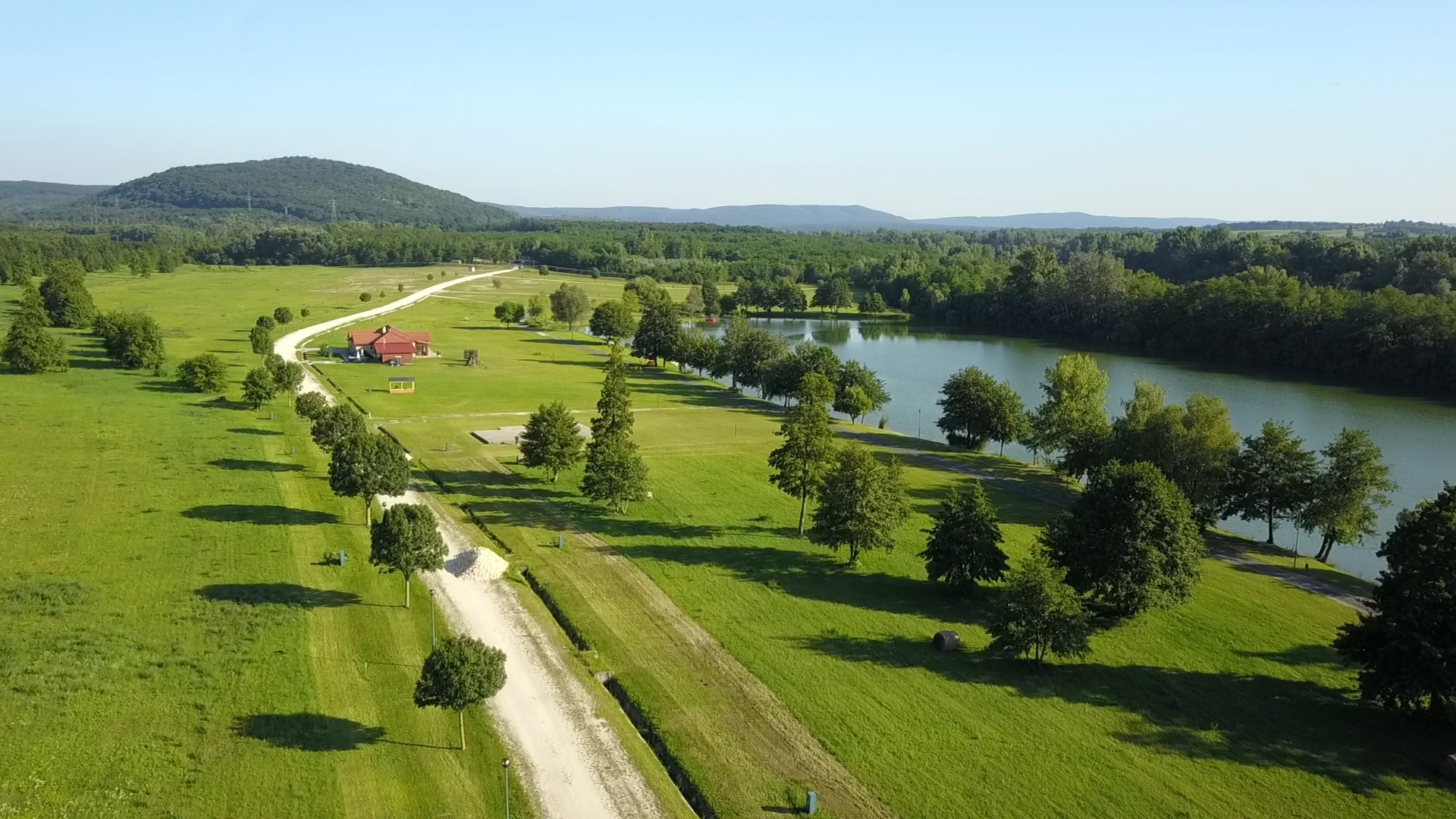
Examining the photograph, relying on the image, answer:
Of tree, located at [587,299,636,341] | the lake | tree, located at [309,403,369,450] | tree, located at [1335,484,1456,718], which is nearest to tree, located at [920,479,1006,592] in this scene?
tree, located at [1335,484,1456,718]

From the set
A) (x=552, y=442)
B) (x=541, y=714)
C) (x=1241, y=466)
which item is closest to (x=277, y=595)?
(x=541, y=714)

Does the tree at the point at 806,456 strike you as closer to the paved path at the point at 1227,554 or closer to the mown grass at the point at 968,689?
the mown grass at the point at 968,689

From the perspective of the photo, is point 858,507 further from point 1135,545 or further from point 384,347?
point 384,347

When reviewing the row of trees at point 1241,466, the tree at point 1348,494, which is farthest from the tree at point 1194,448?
the tree at point 1348,494

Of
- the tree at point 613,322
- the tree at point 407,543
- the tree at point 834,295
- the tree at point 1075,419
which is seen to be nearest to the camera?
the tree at point 407,543

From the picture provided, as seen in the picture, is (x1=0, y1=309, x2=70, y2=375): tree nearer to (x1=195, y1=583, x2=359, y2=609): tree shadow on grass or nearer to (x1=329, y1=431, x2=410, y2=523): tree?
(x1=329, y1=431, x2=410, y2=523): tree

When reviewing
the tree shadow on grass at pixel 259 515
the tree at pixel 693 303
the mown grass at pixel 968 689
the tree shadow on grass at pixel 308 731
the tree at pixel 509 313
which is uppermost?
the tree at pixel 693 303
